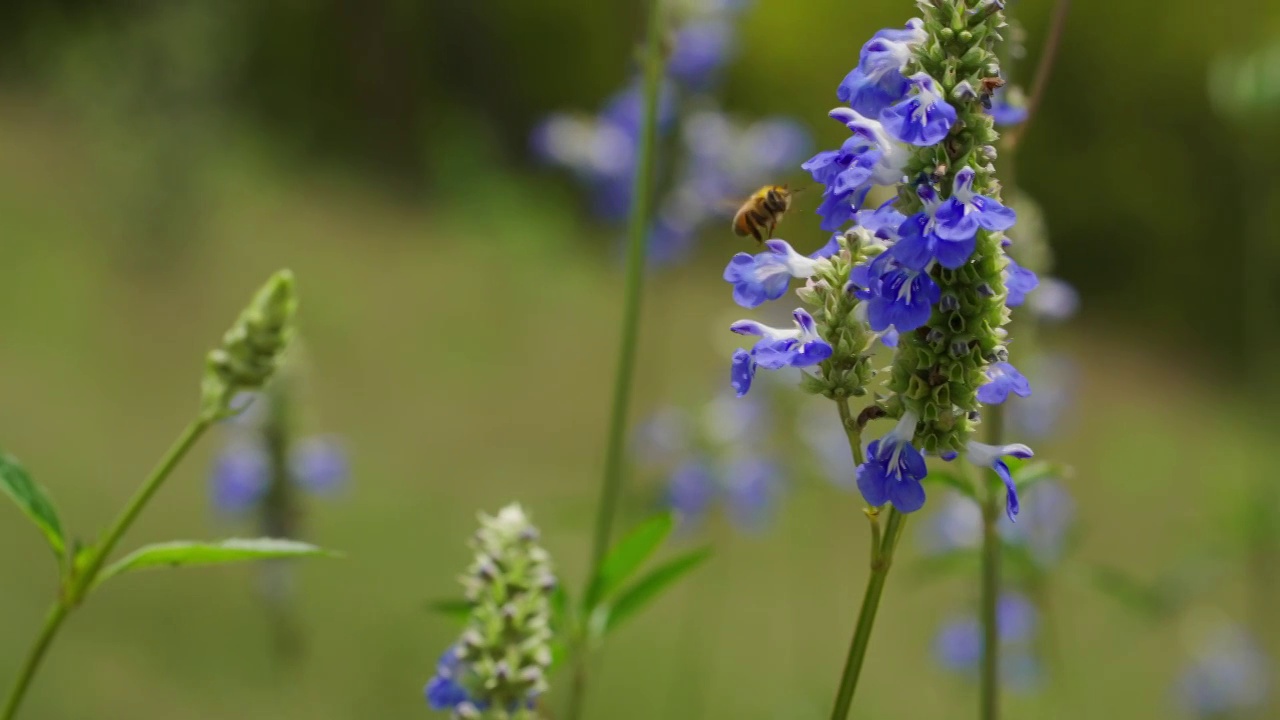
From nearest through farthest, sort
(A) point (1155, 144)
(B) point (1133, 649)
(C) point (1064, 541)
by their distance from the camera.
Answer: (C) point (1064, 541) → (B) point (1133, 649) → (A) point (1155, 144)

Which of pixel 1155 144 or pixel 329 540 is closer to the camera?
pixel 329 540

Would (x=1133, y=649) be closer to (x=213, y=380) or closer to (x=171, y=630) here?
(x=171, y=630)

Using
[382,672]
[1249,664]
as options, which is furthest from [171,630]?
[1249,664]

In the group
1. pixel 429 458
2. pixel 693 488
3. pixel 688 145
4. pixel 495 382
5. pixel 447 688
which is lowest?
pixel 447 688

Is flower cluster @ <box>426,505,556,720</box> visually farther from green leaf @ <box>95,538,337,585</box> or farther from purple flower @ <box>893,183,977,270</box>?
purple flower @ <box>893,183,977,270</box>

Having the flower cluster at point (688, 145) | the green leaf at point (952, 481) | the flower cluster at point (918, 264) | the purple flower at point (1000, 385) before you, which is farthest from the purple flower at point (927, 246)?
the flower cluster at point (688, 145)

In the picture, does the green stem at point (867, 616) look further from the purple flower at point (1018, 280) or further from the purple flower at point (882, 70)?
the purple flower at point (882, 70)

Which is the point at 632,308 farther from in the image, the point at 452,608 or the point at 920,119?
the point at 920,119

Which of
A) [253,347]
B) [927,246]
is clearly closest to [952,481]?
[927,246]
